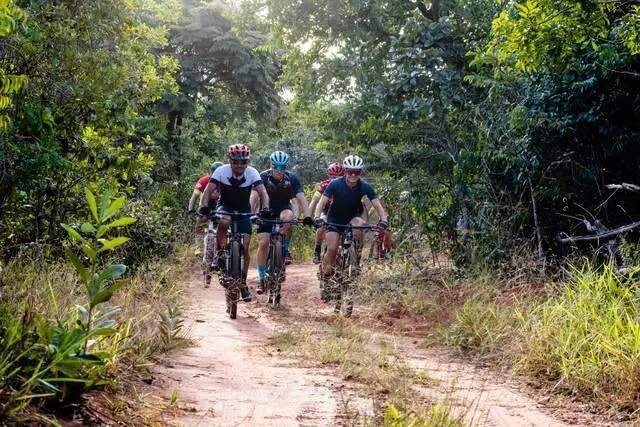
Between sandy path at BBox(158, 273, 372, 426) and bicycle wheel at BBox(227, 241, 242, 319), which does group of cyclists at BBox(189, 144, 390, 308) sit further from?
sandy path at BBox(158, 273, 372, 426)

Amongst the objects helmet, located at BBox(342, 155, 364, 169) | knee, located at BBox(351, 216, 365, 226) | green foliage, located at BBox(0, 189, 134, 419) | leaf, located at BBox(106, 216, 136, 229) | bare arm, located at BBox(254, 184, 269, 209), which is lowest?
green foliage, located at BBox(0, 189, 134, 419)

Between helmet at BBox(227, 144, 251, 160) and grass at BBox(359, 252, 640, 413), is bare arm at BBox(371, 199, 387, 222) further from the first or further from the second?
helmet at BBox(227, 144, 251, 160)

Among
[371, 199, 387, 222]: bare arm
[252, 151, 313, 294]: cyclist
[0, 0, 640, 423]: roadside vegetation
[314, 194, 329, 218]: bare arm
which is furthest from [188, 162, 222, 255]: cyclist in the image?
[371, 199, 387, 222]: bare arm

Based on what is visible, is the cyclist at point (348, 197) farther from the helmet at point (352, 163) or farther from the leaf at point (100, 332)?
the leaf at point (100, 332)

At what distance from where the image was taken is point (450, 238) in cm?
1116

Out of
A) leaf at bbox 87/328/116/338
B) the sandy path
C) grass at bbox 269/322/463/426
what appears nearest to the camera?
leaf at bbox 87/328/116/338

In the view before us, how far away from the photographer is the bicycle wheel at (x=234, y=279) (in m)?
8.55

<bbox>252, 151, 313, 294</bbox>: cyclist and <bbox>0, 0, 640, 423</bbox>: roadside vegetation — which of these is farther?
<bbox>252, 151, 313, 294</bbox>: cyclist

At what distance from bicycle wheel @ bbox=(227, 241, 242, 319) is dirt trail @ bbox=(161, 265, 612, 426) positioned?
1167mm

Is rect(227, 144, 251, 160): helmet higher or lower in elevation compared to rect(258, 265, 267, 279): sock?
higher

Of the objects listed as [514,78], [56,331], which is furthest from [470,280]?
[56,331]

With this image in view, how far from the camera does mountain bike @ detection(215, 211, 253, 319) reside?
28.1 feet

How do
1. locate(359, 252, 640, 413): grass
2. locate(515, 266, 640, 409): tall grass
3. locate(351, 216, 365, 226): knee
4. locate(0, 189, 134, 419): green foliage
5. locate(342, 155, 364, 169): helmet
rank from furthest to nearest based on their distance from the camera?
locate(342, 155, 364, 169): helmet, locate(351, 216, 365, 226): knee, locate(359, 252, 640, 413): grass, locate(515, 266, 640, 409): tall grass, locate(0, 189, 134, 419): green foliage

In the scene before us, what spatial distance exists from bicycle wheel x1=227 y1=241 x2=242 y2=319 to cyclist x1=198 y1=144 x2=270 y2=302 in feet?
0.38
